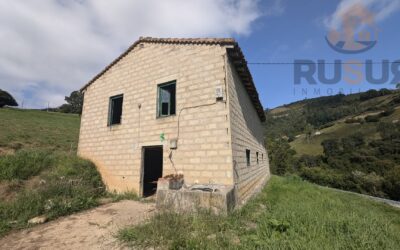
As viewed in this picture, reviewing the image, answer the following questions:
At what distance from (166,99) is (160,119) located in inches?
41.9

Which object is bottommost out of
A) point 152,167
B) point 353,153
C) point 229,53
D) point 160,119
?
point 152,167

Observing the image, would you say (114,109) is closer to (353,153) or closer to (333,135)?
(353,153)

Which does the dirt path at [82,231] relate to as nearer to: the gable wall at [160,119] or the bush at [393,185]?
the gable wall at [160,119]

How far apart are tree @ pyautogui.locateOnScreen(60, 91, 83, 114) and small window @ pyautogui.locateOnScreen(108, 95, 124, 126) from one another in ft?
146

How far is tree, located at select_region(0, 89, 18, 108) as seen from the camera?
123 ft

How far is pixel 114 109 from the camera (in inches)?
430

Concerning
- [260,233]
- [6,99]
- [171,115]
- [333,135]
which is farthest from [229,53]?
[333,135]

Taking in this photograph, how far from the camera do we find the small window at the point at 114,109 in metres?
Result: 10.6

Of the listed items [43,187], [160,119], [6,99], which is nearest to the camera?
[43,187]

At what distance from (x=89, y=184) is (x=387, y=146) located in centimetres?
4925

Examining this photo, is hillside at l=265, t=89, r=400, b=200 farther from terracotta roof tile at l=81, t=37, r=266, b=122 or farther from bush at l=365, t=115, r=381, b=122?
terracotta roof tile at l=81, t=37, r=266, b=122

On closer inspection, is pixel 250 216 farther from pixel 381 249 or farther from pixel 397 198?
pixel 397 198

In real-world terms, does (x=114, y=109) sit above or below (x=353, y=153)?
above

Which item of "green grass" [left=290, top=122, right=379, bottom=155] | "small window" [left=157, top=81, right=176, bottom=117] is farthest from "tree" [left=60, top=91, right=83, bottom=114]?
"green grass" [left=290, top=122, right=379, bottom=155]
